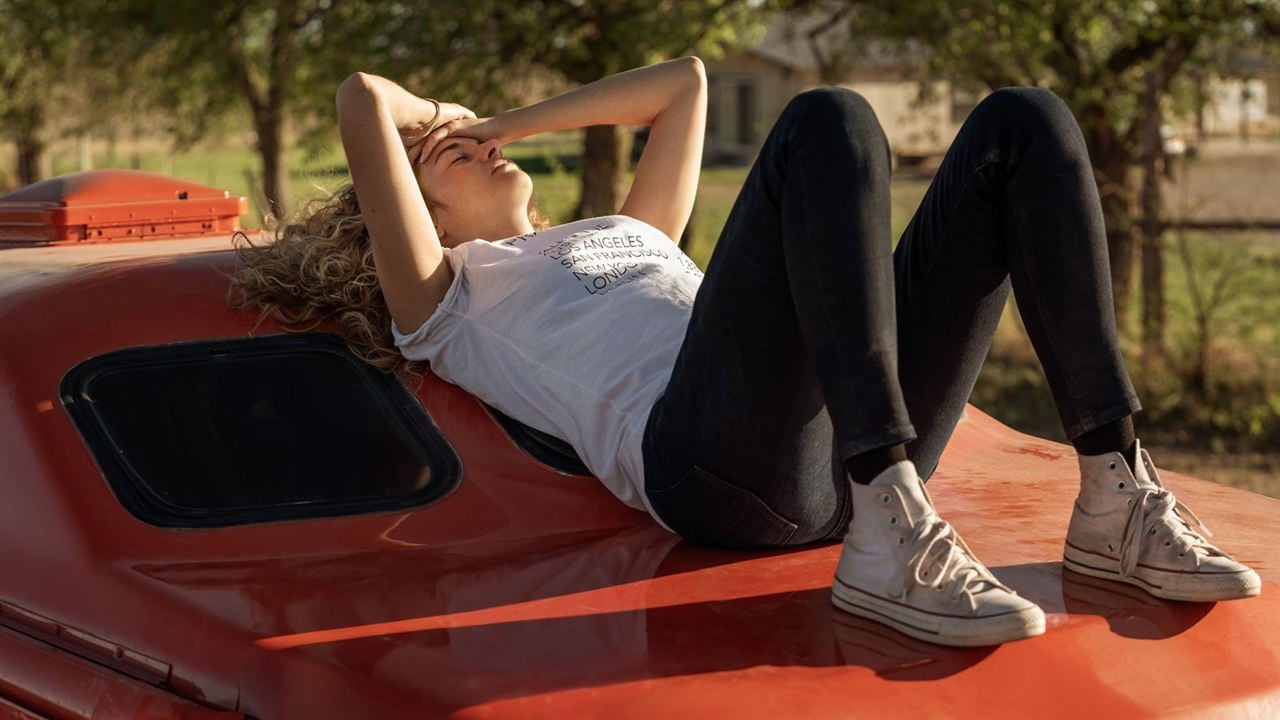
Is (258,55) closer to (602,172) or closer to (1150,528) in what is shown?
(602,172)

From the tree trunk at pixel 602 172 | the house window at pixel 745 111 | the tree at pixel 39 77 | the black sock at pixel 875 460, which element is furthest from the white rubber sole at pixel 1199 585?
the house window at pixel 745 111

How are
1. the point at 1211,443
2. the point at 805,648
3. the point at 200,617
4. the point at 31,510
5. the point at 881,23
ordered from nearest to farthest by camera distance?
the point at 805,648, the point at 200,617, the point at 31,510, the point at 1211,443, the point at 881,23

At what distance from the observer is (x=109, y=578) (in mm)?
2281

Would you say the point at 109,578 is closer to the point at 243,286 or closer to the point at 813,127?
the point at 243,286

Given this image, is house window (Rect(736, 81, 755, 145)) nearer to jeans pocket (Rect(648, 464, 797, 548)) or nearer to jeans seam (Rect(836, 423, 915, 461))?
jeans pocket (Rect(648, 464, 797, 548))

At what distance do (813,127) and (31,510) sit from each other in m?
1.40

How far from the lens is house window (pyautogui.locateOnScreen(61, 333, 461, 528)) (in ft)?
8.14

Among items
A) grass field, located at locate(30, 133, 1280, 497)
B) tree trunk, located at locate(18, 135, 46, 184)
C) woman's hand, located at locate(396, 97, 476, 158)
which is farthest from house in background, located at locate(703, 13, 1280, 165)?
tree trunk, located at locate(18, 135, 46, 184)

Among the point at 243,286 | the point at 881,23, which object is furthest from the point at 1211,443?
the point at 243,286

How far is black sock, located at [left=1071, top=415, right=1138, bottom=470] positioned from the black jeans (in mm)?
28

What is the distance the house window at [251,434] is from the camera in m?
2.48

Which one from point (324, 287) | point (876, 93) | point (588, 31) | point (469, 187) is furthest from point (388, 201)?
point (876, 93)

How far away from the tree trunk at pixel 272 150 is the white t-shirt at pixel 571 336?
39.6 feet

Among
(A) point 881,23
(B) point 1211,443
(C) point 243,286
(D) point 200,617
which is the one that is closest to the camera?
(D) point 200,617
